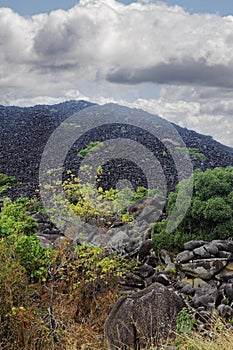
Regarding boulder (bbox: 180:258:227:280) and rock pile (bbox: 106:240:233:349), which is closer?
rock pile (bbox: 106:240:233:349)

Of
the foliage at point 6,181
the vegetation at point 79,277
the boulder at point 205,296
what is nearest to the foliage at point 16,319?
A: the vegetation at point 79,277

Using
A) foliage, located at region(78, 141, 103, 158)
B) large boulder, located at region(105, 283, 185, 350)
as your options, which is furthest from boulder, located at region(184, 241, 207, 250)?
foliage, located at region(78, 141, 103, 158)

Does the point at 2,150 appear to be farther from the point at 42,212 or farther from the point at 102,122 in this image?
the point at 42,212

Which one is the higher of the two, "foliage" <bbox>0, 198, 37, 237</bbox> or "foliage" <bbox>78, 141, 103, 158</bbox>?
"foliage" <bbox>78, 141, 103, 158</bbox>

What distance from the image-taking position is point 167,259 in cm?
747

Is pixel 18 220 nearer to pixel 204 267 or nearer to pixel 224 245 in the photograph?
pixel 204 267

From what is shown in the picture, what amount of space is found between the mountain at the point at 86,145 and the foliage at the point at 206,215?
430 cm

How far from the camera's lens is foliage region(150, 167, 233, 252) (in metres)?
7.53

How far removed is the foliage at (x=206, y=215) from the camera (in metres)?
7.53

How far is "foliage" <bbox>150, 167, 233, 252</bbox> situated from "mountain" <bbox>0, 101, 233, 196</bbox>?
14.1 ft

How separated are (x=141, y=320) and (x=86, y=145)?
11738 mm

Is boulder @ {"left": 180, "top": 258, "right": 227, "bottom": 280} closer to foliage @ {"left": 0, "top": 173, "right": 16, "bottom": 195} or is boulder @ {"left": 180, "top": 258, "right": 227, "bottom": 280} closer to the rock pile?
the rock pile

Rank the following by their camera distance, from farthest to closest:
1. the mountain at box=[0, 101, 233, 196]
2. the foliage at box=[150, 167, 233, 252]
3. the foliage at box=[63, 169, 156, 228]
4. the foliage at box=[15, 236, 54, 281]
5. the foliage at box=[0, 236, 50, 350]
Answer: the mountain at box=[0, 101, 233, 196], the foliage at box=[63, 169, 156, 228], the foliage at box=[150, 167, 233, 252], the foliage at box=[15, 236, 54, 281], the foliage at box=[0, 236, 50, 350]

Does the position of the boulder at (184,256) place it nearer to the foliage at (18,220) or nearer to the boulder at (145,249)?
the boulder at (145,249)
